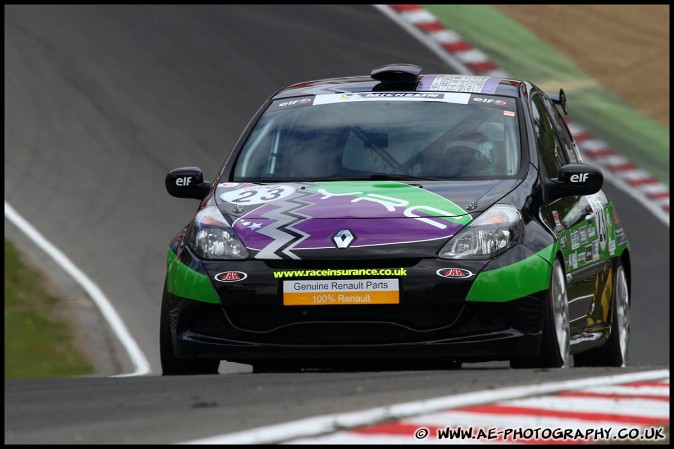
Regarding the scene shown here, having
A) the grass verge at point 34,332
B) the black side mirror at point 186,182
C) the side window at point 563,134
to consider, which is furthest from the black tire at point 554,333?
the grass verge at point 34,332

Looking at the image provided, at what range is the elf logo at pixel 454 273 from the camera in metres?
7.24

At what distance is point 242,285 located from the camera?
24.2ft

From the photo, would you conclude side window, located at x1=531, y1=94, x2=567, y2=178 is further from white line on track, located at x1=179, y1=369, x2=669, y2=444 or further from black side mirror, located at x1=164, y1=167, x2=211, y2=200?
white line on track, located at x1=179, y1=369, x2=669, y2=444

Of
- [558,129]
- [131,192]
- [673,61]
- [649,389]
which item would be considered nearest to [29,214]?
[131,192]

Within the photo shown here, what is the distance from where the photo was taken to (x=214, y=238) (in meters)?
7.58

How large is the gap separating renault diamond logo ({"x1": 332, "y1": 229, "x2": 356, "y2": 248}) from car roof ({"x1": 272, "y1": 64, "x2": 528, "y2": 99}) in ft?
5.79

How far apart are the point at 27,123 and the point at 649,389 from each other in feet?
38.7

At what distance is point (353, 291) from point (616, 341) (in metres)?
2.67

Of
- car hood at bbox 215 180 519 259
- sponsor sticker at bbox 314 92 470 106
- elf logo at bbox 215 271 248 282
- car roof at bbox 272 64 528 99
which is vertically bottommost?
elf logo at bbox 215 271 248 282

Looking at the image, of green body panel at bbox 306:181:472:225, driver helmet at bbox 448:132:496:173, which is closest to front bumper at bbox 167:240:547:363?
green body panel at bbox 306:181:472:225

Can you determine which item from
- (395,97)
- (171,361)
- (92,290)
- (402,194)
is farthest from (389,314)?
(92,290)

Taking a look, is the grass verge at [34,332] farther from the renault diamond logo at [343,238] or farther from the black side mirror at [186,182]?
the renault diamond logo at [343,238]

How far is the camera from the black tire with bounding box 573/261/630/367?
30.6 ft

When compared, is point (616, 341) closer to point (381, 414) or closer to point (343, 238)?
point (343, 238)
